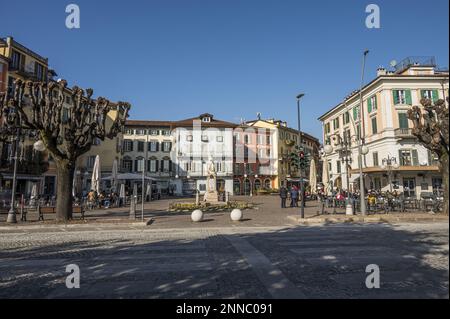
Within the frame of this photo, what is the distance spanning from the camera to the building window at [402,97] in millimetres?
34625

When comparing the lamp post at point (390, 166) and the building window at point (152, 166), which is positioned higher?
the building window at point (152, 166)

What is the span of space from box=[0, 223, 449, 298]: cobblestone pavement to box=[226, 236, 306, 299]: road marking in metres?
0.02

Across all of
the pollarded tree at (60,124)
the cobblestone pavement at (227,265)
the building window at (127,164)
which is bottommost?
the cobblestone pavement at (227,265)

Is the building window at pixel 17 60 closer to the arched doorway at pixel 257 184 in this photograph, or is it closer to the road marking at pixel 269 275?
the road marking at pixel 269 275

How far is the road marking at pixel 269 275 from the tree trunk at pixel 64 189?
10.2 m

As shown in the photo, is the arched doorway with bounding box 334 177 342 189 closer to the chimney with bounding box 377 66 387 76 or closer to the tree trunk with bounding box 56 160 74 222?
the chimney with bounding box 377 66 387 76

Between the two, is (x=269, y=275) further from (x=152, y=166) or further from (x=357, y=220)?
(x=152, y=166)

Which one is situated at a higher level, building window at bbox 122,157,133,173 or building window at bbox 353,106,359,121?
building window at bbox 353,106,359,121

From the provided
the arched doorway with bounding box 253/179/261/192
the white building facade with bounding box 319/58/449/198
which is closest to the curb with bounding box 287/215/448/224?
the white building facade with bounding box 319/58/449/198

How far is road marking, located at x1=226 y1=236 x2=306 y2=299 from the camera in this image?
459cm

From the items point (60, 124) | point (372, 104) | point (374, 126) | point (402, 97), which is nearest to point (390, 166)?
point (374, 126)

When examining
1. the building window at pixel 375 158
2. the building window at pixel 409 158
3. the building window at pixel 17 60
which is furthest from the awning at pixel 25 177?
the building window at pixel 409 158

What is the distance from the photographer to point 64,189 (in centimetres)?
1452
